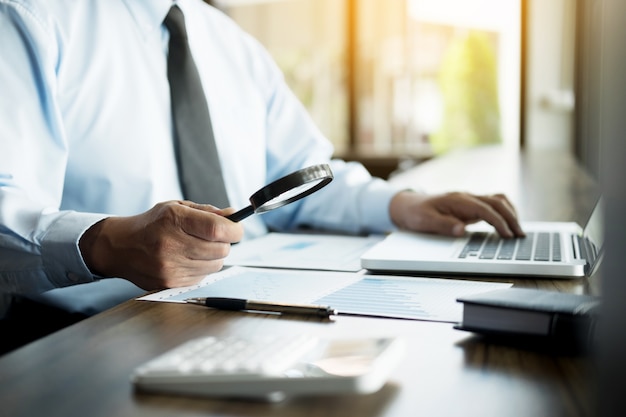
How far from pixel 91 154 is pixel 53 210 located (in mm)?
261

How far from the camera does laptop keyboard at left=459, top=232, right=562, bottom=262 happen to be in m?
1.03

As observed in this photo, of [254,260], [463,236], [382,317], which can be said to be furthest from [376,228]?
[382,317]

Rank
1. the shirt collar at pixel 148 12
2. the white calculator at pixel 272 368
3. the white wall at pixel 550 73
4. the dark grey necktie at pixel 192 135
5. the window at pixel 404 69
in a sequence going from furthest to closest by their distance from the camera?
1. the window at pixel 404 69
2. the white wall at pixel 550 73
3. the shirt collar at pixel 148 12
4. the dark grey necktie at pixel 192 135
5. the white calculator at pixel 272 368

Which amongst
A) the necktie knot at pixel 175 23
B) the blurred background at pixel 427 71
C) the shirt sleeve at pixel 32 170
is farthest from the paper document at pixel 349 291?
the blurred background at pixel 427 71

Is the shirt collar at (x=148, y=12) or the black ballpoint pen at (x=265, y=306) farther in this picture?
the shirt collar at (x=148, y=12)

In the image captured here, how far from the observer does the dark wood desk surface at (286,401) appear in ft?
1.69

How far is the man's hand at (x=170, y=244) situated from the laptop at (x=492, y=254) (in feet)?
0.77

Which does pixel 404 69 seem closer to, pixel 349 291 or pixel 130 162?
pixel 130 162

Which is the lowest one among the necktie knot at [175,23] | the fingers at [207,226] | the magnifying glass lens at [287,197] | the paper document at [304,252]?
the paper document at [304,252]

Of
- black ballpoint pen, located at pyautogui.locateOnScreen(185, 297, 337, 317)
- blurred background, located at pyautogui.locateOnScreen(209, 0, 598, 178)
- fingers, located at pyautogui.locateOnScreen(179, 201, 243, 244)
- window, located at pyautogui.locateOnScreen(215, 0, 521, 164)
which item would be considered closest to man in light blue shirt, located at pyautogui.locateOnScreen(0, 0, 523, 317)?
fingers, located at pyautogui.locateOnScreen(179, 201, 243, 244)

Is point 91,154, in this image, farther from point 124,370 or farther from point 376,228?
point 124,370

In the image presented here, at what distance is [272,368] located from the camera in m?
0.53

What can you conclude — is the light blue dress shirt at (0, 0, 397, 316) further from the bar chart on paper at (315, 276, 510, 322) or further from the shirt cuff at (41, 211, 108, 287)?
the bar chart on paper at (315, 276, 510, 322)

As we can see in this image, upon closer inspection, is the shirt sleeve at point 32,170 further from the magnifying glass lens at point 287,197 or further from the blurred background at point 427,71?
the blurred background at point 427,71
